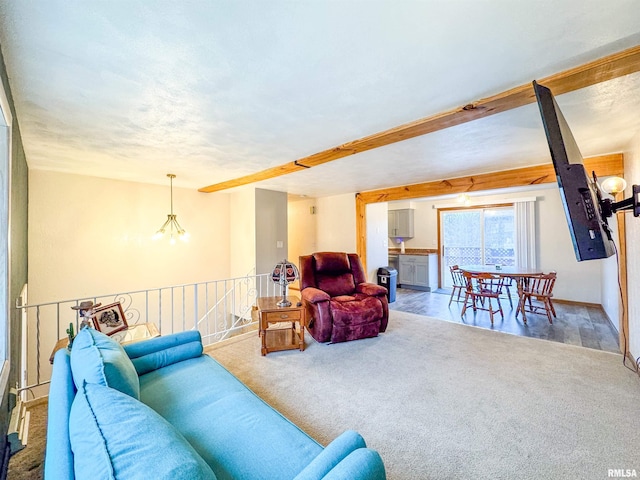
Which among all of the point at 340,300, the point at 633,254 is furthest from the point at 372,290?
the point at 633,254

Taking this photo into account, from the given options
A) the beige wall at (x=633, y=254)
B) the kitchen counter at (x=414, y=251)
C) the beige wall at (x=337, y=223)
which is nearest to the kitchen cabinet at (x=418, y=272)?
the kitchen counter at (x=414, y=251)

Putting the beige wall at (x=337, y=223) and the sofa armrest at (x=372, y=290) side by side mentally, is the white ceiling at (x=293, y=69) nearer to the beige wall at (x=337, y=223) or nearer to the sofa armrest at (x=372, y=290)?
the sofa armrest at (x=372, y=290)

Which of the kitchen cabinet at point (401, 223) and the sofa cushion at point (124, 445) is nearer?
the sofa cushion at point (124, 445)

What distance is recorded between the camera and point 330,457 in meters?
0.95

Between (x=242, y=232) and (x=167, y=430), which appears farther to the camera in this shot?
(x=242, y=232)

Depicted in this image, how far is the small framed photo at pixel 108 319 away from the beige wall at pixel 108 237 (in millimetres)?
2194

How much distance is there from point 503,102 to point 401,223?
19.1ft

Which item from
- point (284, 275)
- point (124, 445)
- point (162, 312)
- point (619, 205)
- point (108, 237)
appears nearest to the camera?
point (124, 445)

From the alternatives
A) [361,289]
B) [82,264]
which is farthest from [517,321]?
[82,264]

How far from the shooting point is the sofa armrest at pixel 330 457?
2.88 feet

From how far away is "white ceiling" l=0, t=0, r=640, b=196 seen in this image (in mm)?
1173

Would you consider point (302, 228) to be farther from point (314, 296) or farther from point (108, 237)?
point (108, 237)

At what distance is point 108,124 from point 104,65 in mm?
930

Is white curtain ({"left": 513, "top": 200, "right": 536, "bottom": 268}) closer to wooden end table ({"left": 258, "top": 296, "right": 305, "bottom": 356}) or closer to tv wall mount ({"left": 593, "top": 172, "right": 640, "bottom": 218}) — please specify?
tv wall mount ({"left": 593, "top": 172, "right": 640, "bottom": 218})
